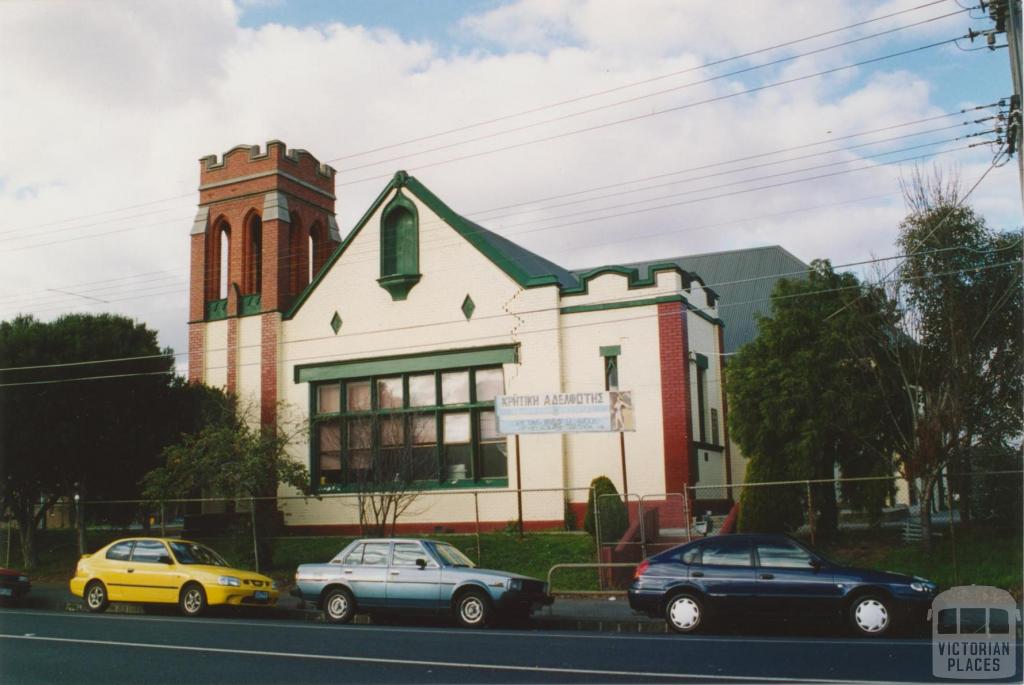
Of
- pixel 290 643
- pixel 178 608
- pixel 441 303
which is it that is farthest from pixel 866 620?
pixel 441 303

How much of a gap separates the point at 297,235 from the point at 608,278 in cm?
1206

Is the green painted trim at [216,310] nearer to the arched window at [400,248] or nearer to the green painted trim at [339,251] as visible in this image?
the green painted trim at [339,251]

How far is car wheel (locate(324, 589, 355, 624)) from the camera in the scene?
1683cm

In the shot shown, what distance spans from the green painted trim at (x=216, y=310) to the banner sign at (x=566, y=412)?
12303 mm

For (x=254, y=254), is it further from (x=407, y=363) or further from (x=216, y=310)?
(x=407, y=363)

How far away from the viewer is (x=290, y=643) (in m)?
13.3

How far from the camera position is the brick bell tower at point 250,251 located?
30688 mm

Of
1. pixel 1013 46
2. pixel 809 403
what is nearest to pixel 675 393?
pixel 809 403

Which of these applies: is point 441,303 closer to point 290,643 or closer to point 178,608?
point 178,608

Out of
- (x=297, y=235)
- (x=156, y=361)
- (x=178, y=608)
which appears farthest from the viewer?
(x=297, y=235)

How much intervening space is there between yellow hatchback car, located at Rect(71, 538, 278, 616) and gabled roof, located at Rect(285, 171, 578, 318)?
11.4 metres

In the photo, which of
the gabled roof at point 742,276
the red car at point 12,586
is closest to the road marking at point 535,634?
the red car at point 12,586

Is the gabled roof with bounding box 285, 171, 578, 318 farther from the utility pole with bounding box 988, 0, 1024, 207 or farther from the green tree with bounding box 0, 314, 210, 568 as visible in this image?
the utility pole with bounding box 988, 0, 1024, 207

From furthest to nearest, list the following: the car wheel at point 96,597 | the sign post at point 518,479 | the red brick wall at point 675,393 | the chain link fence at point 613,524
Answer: the red brick wall at point 675,393, the sign post at point 518,479, the chain link fence at point 613,524, the car wheel at point 96,597
